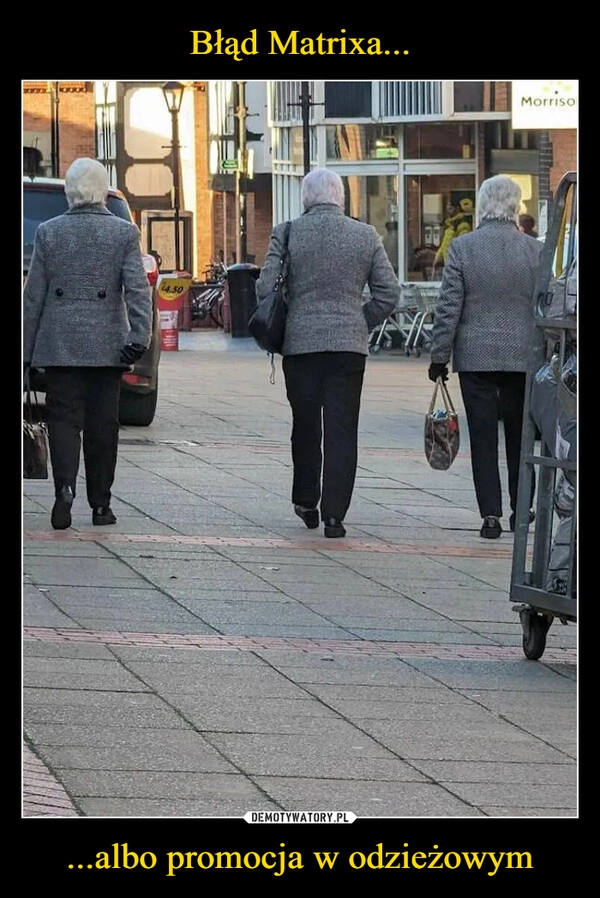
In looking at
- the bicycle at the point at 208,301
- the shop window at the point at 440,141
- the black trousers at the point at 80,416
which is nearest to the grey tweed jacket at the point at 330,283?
the black trousers at the point at 80,416

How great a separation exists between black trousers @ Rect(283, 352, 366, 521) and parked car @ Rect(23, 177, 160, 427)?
3272 mm

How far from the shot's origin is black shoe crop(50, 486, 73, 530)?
30.5 feet

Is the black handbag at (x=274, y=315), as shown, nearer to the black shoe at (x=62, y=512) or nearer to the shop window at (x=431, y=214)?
the black shoe at (x=62, y=512)

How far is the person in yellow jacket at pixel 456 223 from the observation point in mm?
28438

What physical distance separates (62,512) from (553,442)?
143 inches

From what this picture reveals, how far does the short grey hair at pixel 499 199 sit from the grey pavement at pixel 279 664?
159 centimetres

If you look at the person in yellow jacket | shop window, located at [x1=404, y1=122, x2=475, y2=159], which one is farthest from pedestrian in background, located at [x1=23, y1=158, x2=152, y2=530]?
shop window, located at [x1=404, y1=122, x2=475, y2=159]

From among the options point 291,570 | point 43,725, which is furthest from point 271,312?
point 43,725

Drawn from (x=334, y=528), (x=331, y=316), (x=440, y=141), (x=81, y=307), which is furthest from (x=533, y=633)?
(x=440, y=141)

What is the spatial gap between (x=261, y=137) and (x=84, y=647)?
43.7m

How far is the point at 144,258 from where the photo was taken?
13.4m

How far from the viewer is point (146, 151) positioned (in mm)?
57625

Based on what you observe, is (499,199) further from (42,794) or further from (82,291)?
(42,794)
